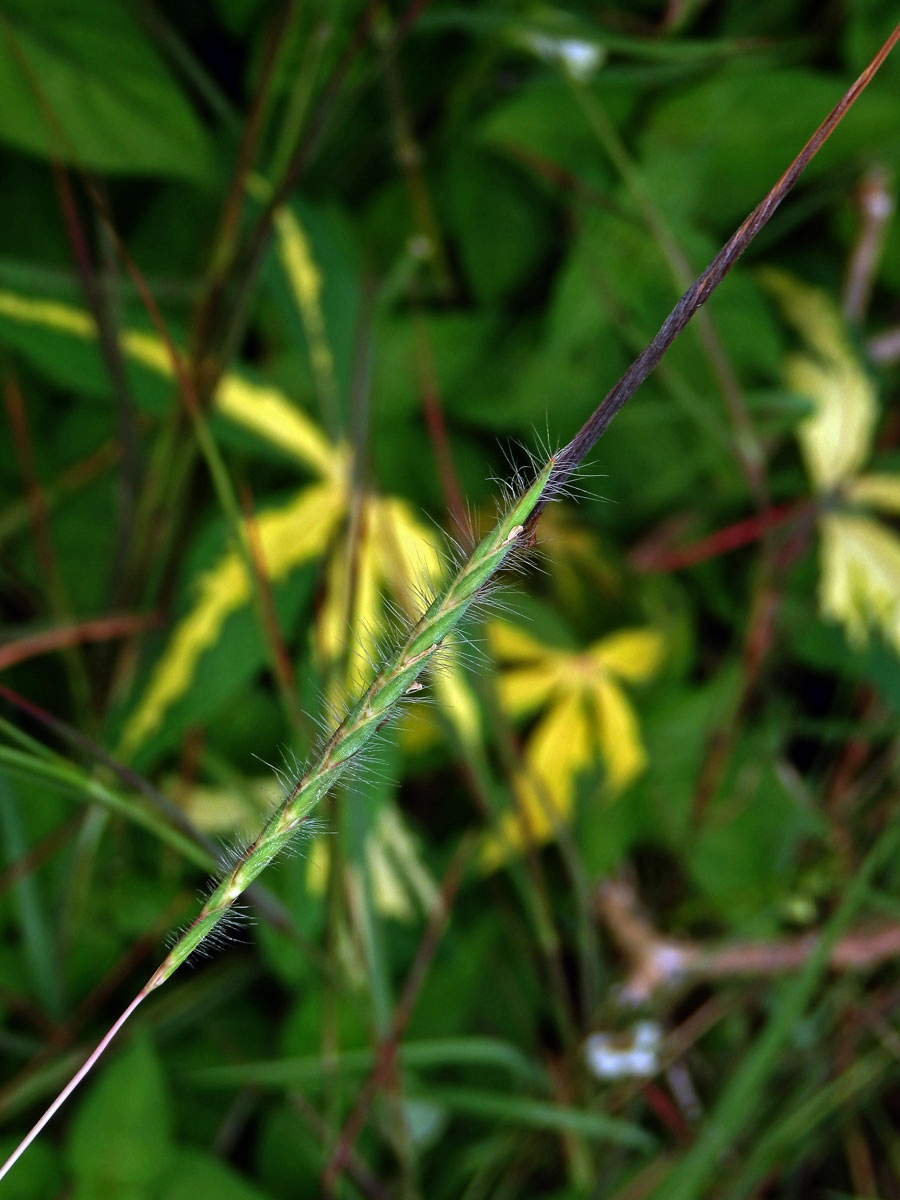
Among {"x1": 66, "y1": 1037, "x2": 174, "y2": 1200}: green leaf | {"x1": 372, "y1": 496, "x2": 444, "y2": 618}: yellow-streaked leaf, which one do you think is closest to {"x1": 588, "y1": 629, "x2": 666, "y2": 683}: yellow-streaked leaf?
{"x1": 372, "y1": 496, "x2": 444, "y2": 618}: yellow-streaked leaf

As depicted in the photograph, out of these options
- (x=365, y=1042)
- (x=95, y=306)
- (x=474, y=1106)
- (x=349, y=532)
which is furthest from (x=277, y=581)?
(x=474, y=1106)

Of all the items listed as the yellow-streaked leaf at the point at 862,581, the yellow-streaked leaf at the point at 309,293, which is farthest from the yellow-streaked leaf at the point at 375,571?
the yellow-streaked leaf at the point at 862,581

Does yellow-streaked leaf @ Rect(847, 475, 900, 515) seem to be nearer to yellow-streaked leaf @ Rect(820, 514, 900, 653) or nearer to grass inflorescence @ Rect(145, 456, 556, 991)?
yellow-streaked leaf @ Rect(820, 514, 900, 653)

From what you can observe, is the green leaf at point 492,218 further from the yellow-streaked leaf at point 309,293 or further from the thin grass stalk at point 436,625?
the thin grass stalk at point 436,625

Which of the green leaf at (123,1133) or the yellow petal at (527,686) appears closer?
the green leaf at (123,1133)

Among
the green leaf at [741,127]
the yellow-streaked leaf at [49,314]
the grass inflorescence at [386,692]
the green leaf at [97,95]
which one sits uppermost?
the green leaf at [97,95]

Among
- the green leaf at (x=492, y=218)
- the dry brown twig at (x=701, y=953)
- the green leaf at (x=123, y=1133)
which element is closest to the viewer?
the green leaf at (x=123, y=1133)
